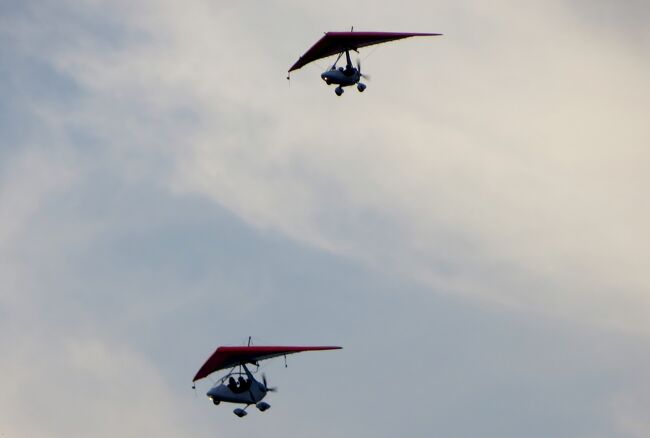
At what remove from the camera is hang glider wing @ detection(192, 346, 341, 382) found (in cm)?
10338

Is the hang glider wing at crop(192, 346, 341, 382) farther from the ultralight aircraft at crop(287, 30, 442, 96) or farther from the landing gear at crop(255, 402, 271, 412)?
the ultralight aircraft at crop(287, 30, 442, 96)

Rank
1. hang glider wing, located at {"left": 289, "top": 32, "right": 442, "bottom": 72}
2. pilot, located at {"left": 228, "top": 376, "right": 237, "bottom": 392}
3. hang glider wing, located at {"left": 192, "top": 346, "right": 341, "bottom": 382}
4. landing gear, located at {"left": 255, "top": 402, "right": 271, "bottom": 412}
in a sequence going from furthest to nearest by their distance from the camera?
hang glider wing, located at {"left": 289, "top": 32, "right": 442, "bottom": 72}
hang glider wing, located at {"left": 192, "top": 346, "right": 341, "bottom": 382}
pilot, located at {"left": 228, "top": 376, "right": 237, "bottom": 392}
landing gear, located at {"left": 255, "top": 402, "right": 271, "bottom": 412}

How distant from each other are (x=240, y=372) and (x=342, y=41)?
23.4m

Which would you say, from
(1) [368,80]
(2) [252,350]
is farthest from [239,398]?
(1) [368,80]

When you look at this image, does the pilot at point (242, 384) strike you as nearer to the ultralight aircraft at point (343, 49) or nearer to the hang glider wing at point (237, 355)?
the hang glider wing at point (237, 355)

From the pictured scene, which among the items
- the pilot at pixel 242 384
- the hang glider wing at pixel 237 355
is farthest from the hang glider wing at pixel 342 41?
the pilot at pixel 242 384

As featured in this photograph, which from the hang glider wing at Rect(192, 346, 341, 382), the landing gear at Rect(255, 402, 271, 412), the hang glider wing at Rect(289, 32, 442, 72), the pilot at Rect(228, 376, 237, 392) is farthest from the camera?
the hang glider wing at Rect(289, 32, 442, 72)

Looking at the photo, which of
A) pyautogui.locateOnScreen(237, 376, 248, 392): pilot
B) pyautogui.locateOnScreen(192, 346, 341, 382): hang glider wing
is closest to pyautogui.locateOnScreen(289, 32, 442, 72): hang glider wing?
pyautogui.locateOnScreen(192, 346, 341, 382): hang glider wing

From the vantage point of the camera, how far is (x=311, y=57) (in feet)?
368

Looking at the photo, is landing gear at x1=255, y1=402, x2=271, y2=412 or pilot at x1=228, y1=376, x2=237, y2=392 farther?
pilot at x1=228, y1=376, x2=237, y2=392

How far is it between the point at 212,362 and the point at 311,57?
22.5 meters

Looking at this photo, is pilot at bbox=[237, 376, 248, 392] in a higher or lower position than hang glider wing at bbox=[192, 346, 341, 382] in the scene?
lower

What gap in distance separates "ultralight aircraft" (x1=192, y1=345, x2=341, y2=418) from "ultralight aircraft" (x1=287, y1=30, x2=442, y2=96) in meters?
17.1

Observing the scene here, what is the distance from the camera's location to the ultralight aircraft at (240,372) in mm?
101938
